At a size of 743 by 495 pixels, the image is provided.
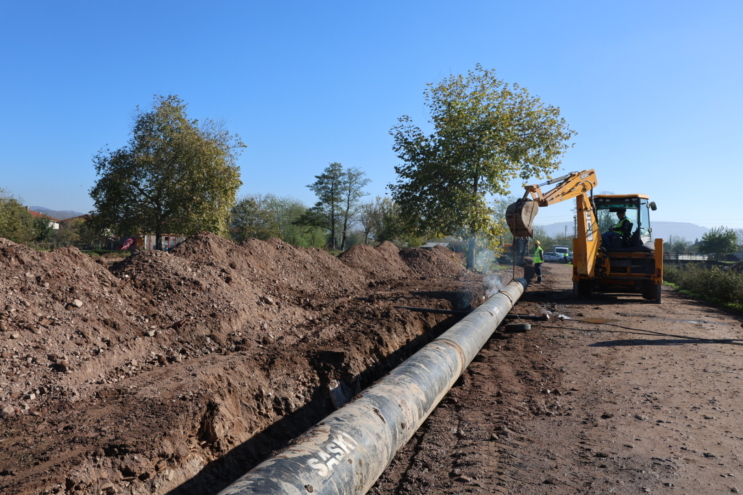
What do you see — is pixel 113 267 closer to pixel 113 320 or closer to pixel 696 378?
pixel 113 320

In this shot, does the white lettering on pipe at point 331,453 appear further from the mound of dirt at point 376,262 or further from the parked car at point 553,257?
the parked car at point 553,257

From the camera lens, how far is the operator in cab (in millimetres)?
13953

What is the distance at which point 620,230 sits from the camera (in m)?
14.1

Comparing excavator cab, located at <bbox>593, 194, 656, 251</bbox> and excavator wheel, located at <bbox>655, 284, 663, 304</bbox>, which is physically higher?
excavator cab, located at <bbox>593, 194, 656, 251</bbox>

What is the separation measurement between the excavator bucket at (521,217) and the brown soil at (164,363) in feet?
8.01

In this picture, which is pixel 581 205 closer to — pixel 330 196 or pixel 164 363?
pixel 164 363

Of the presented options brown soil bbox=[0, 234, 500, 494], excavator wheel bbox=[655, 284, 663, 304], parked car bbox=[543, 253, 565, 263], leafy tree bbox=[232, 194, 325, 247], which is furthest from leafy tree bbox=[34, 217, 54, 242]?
parked car bbox=[543, 253, 565, 263]

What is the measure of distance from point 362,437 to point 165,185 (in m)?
18.3

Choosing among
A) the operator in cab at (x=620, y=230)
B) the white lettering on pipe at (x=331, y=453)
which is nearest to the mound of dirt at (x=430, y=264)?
the operator in cab at (x=620, y=230)

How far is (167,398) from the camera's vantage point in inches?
195

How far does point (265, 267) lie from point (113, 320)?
18.8ft

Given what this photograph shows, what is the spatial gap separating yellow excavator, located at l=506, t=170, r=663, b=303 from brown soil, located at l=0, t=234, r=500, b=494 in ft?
13.9

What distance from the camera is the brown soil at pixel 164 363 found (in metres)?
4.02

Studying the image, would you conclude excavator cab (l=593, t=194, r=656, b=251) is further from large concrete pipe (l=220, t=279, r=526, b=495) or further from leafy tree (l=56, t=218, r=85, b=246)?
leafy tree (l=56, t=218, r=85, b=246)
